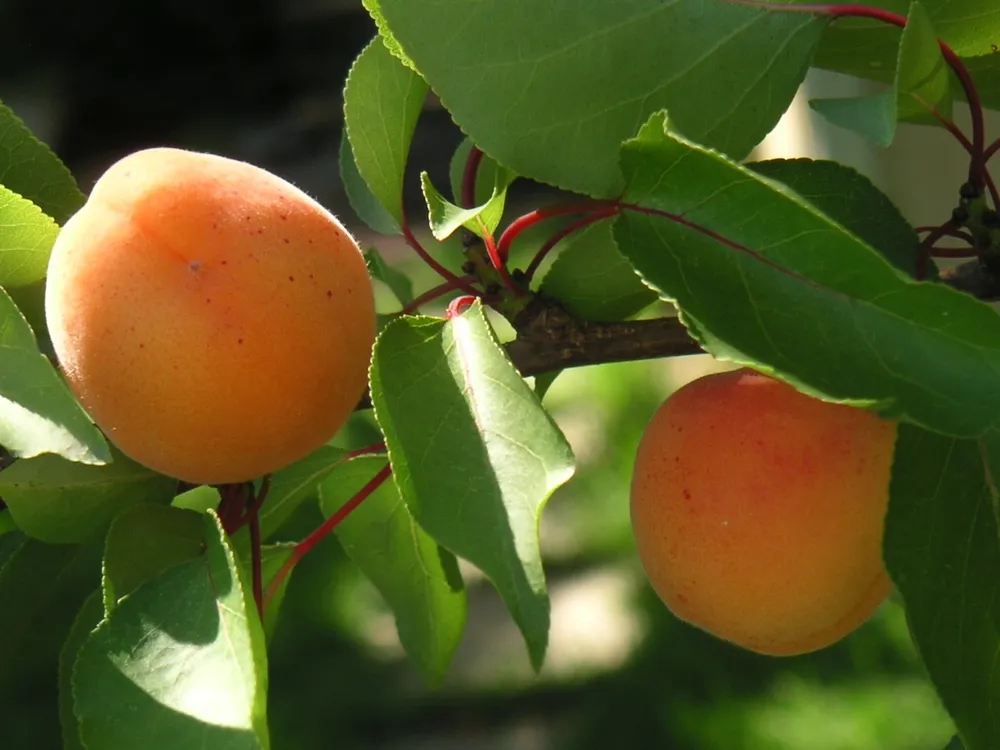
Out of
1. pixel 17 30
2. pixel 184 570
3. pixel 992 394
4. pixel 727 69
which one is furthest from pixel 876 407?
pixel 17 30

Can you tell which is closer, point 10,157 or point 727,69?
point 727,69

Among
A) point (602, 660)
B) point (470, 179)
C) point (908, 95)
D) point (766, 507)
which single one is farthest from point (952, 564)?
point (602, 660)

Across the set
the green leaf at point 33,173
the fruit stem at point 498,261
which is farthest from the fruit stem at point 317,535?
the green leaf at point 33,173

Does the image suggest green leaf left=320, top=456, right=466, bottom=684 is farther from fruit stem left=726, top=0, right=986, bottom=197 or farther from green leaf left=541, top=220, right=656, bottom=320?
fruit stem left=726, top=0, right=986, bottom=197

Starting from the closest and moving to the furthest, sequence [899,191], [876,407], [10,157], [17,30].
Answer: [876,407]
[10,157]
[899,191]
[17,30]

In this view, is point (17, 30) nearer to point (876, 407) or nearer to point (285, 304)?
point (285, 304)

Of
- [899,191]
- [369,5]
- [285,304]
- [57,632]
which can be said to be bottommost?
[899,191]

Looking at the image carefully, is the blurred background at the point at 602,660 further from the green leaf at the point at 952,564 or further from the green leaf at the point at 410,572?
the green leaf at the point at 952,564

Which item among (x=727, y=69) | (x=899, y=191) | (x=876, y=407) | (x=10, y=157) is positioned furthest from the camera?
(x=899, y=191)
